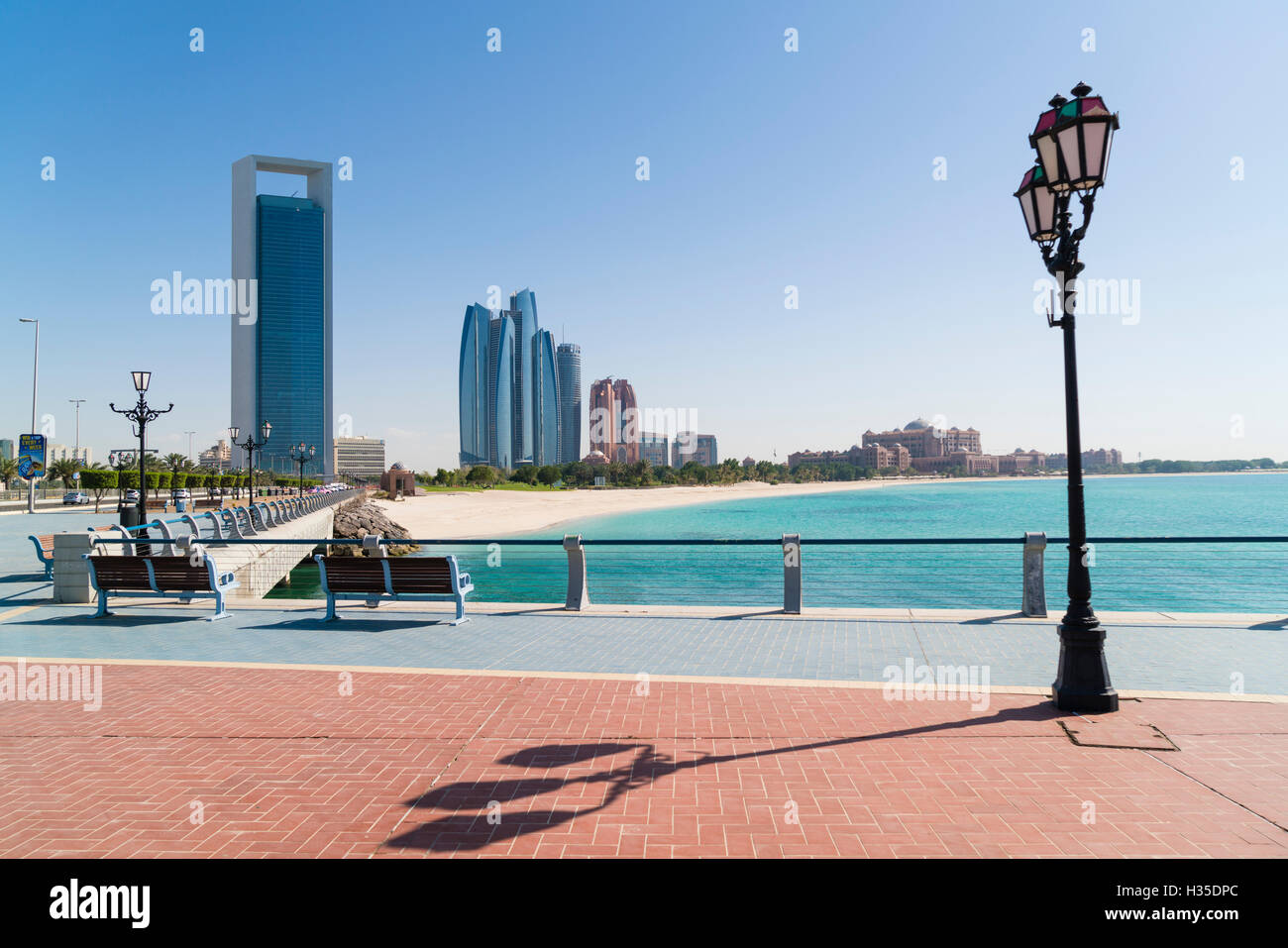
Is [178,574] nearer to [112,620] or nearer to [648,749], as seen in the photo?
[112,620]

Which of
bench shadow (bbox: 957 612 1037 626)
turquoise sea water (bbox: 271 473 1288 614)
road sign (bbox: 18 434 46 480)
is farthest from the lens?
road sign (bbox: 18 434 46 480)

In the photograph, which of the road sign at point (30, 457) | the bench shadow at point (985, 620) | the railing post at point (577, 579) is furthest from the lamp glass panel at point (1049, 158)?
the road sign at point (30, 457)

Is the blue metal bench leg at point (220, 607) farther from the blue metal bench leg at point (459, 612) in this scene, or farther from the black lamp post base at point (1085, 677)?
the black lamp post base at point (1085, 677)

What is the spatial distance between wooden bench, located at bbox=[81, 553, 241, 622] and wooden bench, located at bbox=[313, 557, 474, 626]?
1.54 meters

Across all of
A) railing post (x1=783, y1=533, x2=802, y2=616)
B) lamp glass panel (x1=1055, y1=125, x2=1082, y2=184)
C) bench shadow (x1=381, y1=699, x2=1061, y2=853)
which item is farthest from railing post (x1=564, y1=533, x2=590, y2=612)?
lamp glass panel (x1=1055, y1=125, x2=1082, y2=184)

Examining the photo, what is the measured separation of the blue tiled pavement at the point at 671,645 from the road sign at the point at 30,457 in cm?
2979

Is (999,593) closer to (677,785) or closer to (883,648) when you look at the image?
(883,648)

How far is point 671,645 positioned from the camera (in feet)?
27.0

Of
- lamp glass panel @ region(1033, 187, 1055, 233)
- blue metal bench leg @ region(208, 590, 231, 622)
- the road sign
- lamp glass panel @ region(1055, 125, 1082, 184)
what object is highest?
lamp glass panel @ region(1055, 125, 1082, 184)

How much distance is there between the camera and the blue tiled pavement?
23.2ft

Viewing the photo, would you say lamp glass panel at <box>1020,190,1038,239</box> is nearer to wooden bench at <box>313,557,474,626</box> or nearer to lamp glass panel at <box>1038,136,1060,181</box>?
lamp glass panel at <box>1038,136,1060,181</box>

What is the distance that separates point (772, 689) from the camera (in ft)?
21.2

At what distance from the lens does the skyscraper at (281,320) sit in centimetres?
15550

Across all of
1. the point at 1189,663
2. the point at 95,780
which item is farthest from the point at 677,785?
the point at 1189,663
